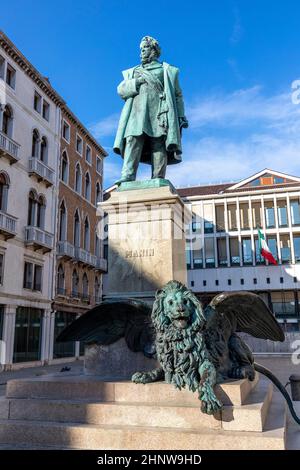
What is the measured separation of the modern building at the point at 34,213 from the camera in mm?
21344

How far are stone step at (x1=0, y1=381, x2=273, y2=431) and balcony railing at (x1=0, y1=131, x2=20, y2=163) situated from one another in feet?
59.9

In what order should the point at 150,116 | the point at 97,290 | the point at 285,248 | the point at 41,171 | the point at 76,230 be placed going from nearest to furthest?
the point at 150,116, the point at 41,171, the point at 76,230, the point at 97,290, the point at 285,248

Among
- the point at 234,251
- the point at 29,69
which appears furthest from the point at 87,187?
the point at 234,251

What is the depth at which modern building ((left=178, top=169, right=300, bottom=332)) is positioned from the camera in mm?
43062

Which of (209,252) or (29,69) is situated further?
(209,252)

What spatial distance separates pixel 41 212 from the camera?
25.1 meters

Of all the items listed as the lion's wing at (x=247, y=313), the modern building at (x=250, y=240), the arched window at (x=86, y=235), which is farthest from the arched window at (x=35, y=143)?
the lion's wing at (x=247, y=313)

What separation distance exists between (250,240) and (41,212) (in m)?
26.9

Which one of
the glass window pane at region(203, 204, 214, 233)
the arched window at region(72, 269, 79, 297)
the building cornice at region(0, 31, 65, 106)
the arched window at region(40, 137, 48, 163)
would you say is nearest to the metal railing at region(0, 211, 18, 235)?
the arched window at region(40, 137, 48, 163)

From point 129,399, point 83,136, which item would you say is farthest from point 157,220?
point 83,136

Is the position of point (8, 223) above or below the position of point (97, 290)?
above

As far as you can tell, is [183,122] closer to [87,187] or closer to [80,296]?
[80,296]
